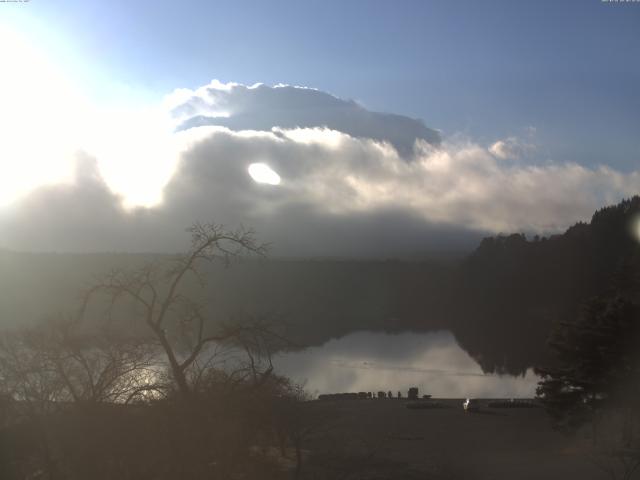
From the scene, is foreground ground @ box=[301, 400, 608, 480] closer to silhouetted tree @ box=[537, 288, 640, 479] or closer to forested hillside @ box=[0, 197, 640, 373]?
silhouetted tree @ box=[537, 288, 640, 479]

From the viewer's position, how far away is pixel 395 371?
63469 mm

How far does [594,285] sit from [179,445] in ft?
361

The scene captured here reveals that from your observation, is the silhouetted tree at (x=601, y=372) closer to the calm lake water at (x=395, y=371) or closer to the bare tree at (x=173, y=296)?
the bare tree at (x=173, y=296)

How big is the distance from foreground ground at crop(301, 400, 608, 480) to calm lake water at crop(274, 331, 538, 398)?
9.41m

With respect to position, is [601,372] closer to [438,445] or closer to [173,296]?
[438,445]

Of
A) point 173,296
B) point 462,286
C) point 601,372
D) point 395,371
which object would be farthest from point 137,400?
point 462,286

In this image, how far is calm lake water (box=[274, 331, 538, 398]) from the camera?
54.0 meters

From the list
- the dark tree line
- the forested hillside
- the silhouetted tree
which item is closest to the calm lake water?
the forested hillside

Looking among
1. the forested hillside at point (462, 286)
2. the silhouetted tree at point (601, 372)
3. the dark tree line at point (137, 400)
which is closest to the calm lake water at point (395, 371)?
the forested hillside at point (462, 286)

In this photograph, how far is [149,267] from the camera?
7.50 metres

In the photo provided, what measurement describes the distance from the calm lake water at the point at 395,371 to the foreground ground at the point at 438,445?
30.9 ft

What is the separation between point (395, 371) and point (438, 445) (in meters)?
31.7

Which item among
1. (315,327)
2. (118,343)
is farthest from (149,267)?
(315,327)

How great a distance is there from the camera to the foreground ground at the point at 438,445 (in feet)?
76.8
